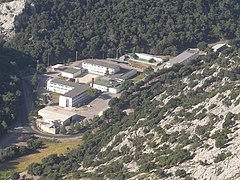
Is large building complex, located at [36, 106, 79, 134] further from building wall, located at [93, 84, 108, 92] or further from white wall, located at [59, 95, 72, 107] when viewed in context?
building wall, located at [93, 84, 108, 92]

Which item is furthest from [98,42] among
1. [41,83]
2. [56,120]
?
[56,120]

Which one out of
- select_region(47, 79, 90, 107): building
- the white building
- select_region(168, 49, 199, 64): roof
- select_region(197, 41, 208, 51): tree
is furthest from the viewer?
select_region(197, 41, 208, 51): tree

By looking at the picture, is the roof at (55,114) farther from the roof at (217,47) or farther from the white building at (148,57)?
the roof at (217,47)

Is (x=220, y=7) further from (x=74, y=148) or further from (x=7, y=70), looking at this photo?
(x=74, y=148)

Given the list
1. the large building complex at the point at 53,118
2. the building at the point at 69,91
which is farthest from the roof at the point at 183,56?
the large building complex at the point at 53,118

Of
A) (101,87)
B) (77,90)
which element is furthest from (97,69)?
(77,90)

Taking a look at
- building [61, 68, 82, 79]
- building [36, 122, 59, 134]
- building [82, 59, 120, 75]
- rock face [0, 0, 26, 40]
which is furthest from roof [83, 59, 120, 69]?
building [36, 122, 59, 134]

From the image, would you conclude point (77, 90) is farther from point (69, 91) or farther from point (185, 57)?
point (185, 57)
